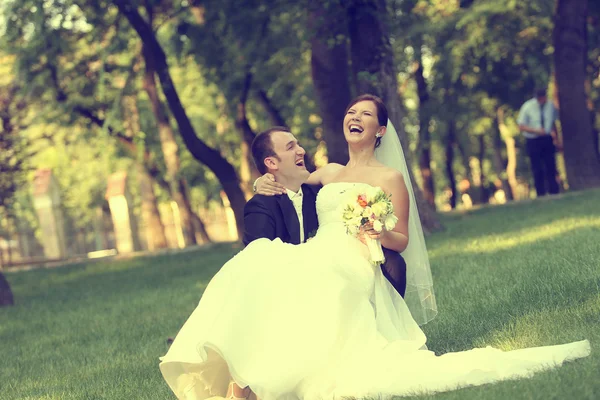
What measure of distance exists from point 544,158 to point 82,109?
46.4ft

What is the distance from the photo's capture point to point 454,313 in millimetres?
9359

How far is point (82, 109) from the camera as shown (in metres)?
30.8

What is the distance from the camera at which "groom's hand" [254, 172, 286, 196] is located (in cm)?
748

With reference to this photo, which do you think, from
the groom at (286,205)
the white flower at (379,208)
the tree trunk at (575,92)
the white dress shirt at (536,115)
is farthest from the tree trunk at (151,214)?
the white flower at (379,208)

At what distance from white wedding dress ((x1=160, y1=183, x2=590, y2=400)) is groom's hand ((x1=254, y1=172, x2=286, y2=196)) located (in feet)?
1.34

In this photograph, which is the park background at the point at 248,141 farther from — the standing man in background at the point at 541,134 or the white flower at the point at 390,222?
the white flower at the point at 390,222

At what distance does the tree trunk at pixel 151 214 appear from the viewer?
1416 inches

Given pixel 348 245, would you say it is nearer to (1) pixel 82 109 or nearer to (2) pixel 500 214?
(2) pixel 500 214

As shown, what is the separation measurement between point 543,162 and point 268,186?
54.1ft

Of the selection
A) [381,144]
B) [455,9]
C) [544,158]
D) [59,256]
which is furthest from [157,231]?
[381,144]

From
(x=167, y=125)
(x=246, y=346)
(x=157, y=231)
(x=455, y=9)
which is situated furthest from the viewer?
(x=157, y=231)

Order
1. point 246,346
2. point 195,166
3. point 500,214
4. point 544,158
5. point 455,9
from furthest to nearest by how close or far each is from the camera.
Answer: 1. point 195,166
2. point 455,9
3. point 544,158
4. point 500,214
5. point 246,346

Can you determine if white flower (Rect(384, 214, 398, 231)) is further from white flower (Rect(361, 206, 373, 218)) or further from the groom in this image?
the groom

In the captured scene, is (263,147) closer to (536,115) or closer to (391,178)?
(391,178)
